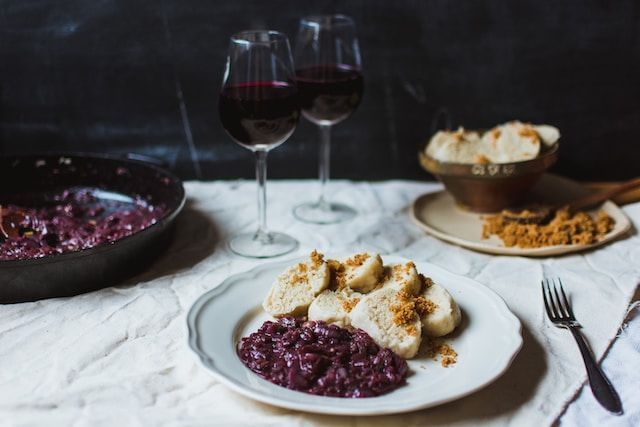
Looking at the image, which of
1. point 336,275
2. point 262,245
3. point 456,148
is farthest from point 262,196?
point 456,148

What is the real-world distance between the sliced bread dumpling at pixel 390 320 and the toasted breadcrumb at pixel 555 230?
1.33 feet

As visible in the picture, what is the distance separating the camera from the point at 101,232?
4.01ft

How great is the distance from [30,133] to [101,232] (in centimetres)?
53

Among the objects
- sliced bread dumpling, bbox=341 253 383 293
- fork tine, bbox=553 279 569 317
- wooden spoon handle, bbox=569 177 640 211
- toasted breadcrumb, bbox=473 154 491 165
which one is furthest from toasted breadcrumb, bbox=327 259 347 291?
wooden spoon handle, bbox=569 177 640 211

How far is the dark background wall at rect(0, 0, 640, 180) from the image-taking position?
4.99ft

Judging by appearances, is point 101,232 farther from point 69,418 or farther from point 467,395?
point 467,395

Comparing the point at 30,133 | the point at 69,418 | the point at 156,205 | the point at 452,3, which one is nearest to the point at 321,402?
the point at 69,418

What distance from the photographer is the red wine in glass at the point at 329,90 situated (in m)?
1.33

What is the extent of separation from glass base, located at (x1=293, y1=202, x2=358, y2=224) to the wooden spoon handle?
17.3 inches

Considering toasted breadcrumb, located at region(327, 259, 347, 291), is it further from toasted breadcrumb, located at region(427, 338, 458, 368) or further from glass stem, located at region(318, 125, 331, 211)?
glass stem, located at region(318, 125, 331, 211)

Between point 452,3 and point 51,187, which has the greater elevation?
point 452,3

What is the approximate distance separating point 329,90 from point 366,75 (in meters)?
0.28

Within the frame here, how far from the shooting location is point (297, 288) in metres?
1.03

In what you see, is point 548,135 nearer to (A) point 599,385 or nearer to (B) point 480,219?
(B) point 480,219
